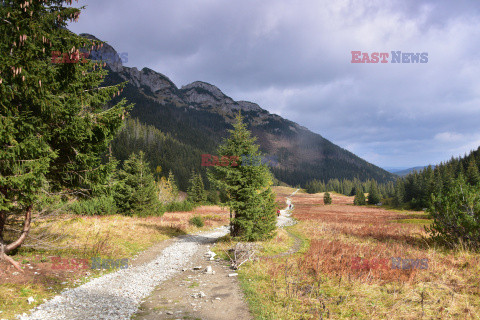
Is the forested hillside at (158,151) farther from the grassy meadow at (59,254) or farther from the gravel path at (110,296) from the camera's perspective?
the gravel path at (110,296)

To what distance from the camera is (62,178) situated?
8.78m

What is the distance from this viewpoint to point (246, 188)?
1485 centimetres

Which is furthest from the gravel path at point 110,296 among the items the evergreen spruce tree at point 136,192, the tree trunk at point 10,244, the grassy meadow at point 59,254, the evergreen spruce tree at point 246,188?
the evergreen spruce tree at point 136,192

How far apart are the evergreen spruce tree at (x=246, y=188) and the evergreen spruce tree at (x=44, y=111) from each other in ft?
26.1

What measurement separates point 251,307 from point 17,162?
845 centimetres

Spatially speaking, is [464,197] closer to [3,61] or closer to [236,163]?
[236,163]

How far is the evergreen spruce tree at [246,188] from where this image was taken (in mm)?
14891

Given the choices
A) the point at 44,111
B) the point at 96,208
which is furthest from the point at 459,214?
the point at 96,208

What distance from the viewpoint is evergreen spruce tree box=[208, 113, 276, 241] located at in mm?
14891

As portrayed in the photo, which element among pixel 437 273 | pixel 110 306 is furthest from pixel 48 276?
pixel 437 273

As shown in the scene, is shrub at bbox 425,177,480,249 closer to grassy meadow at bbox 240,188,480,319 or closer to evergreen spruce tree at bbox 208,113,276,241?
grassy meadow at bbox 240,188,480,319

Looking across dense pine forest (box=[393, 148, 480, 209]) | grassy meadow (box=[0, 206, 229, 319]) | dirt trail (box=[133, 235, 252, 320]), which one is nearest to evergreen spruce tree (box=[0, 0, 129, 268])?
grassy meadow (box=[0, 206, 229, 319])

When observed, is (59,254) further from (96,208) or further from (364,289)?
(96,208)

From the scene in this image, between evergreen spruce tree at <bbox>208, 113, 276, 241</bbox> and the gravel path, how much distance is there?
484 centimetres
